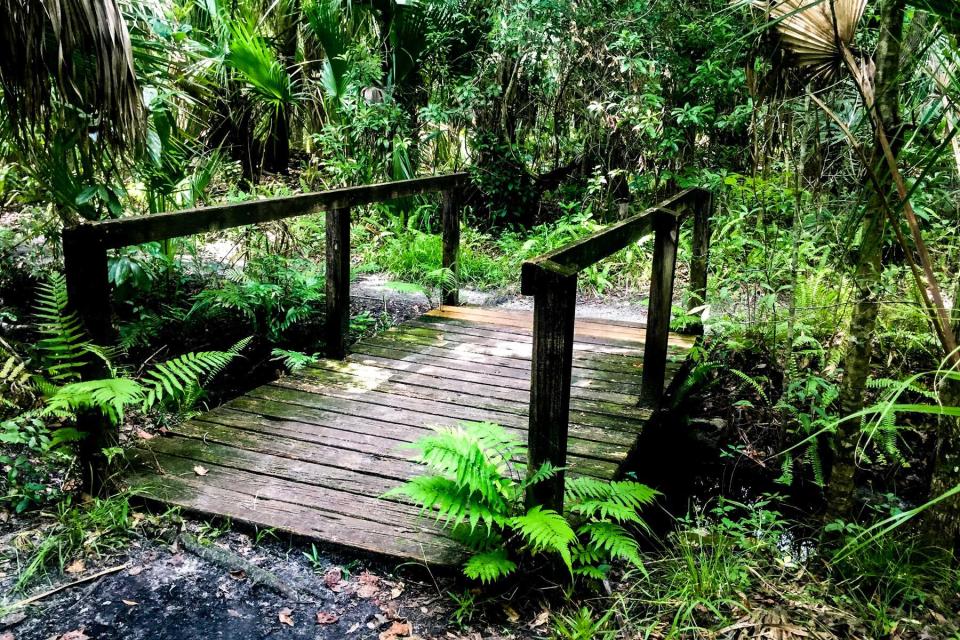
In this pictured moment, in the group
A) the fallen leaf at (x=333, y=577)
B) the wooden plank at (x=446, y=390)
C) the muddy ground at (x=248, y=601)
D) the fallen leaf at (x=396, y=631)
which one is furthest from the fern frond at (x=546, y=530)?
the wooden plank at (x=446, y=390)

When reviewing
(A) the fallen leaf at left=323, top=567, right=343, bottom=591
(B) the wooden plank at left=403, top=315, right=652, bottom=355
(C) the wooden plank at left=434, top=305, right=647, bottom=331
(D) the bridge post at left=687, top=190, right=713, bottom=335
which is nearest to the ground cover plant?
(A) the fallen leaf at left=323, top=567, right=343, bottom=591

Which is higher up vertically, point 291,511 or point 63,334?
point 63,334

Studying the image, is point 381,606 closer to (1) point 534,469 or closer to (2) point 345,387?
(1) point 534,469

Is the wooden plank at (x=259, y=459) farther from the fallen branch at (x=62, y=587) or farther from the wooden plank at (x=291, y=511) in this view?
the fallen branch at (x=62, y=587)

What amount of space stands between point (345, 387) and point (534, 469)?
1979mm

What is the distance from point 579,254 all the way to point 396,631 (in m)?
1.46

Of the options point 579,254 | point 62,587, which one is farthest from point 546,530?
point 62,587

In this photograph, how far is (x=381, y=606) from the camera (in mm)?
2566

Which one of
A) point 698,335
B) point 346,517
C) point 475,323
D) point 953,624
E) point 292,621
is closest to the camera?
point 292,621

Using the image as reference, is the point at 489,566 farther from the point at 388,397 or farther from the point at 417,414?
the point at 388,397

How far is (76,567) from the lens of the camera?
Result: 2.66 metres

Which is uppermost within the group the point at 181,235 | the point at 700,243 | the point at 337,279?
the point at 181,235

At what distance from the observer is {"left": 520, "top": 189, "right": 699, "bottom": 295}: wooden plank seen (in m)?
2.51

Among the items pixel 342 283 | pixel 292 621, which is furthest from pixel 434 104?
pixel 292 621
